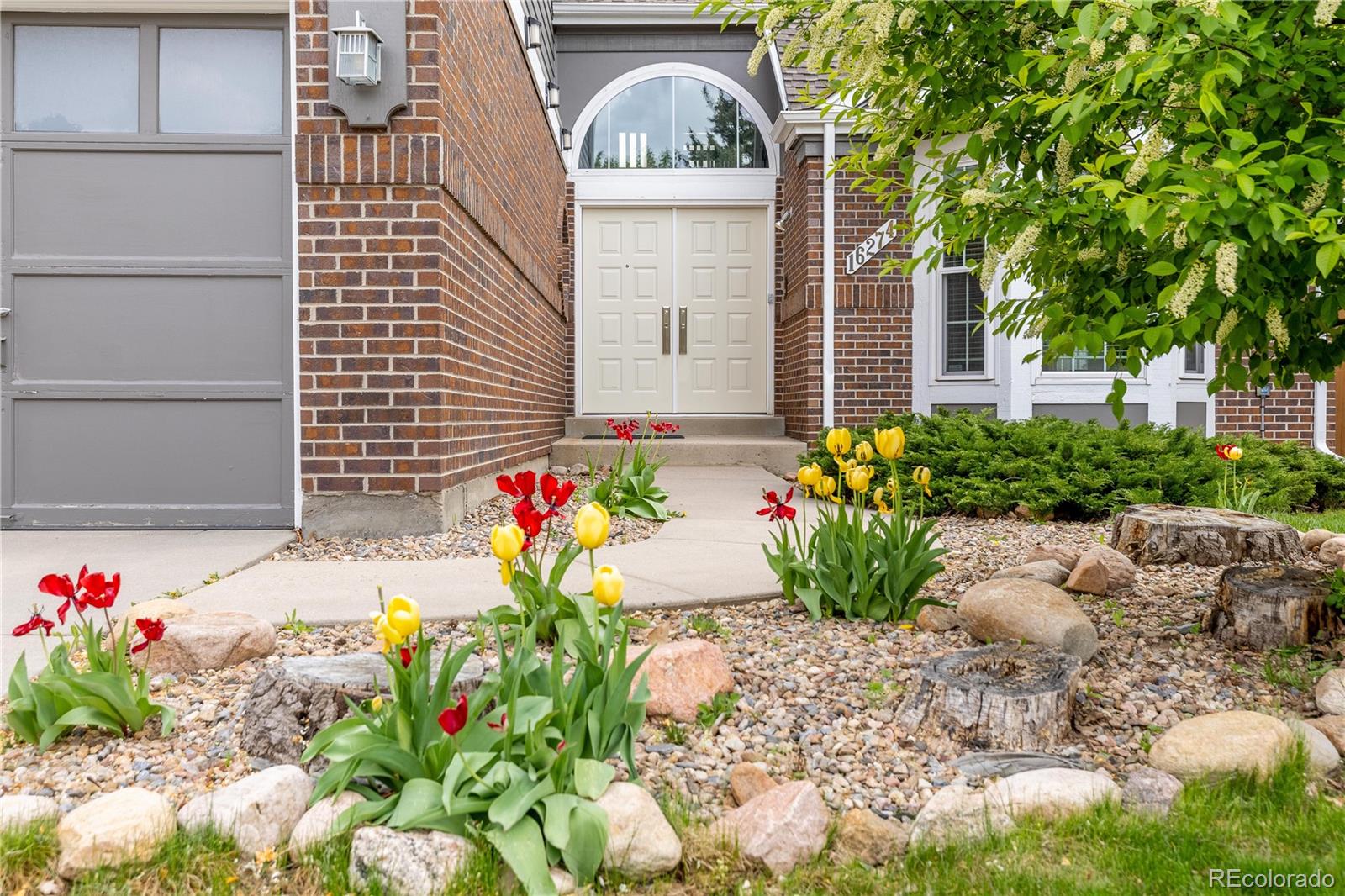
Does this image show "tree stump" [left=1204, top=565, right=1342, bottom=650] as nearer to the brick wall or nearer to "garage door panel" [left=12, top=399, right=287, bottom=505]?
the brick wall

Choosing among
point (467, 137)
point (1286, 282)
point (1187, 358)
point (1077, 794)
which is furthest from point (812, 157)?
point (1077, 794)

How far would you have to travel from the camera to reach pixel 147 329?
480cm

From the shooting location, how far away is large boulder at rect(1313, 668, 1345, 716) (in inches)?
96.0

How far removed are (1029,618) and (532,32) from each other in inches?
257

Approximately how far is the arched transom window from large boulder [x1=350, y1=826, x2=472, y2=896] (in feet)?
30.5

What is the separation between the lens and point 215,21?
187 inches

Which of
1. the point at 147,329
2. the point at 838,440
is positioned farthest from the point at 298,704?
the point at 147,329

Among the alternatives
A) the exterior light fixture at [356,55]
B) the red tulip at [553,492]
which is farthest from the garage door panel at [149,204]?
the red tulip at [553,492]

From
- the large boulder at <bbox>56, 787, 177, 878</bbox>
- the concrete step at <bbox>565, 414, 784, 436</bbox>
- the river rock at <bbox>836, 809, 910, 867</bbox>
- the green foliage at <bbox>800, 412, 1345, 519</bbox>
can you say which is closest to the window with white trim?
the green foliage at <bbox>800, 412, 1345, 519</bbox>

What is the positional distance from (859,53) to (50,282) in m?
4.26

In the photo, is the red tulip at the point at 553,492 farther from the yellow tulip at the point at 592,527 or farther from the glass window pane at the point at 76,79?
the glass window pane at the point at 76,79

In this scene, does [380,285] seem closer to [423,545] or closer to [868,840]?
[423,545]

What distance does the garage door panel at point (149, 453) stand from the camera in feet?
15.7

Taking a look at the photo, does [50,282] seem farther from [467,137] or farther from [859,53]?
[859,53]
